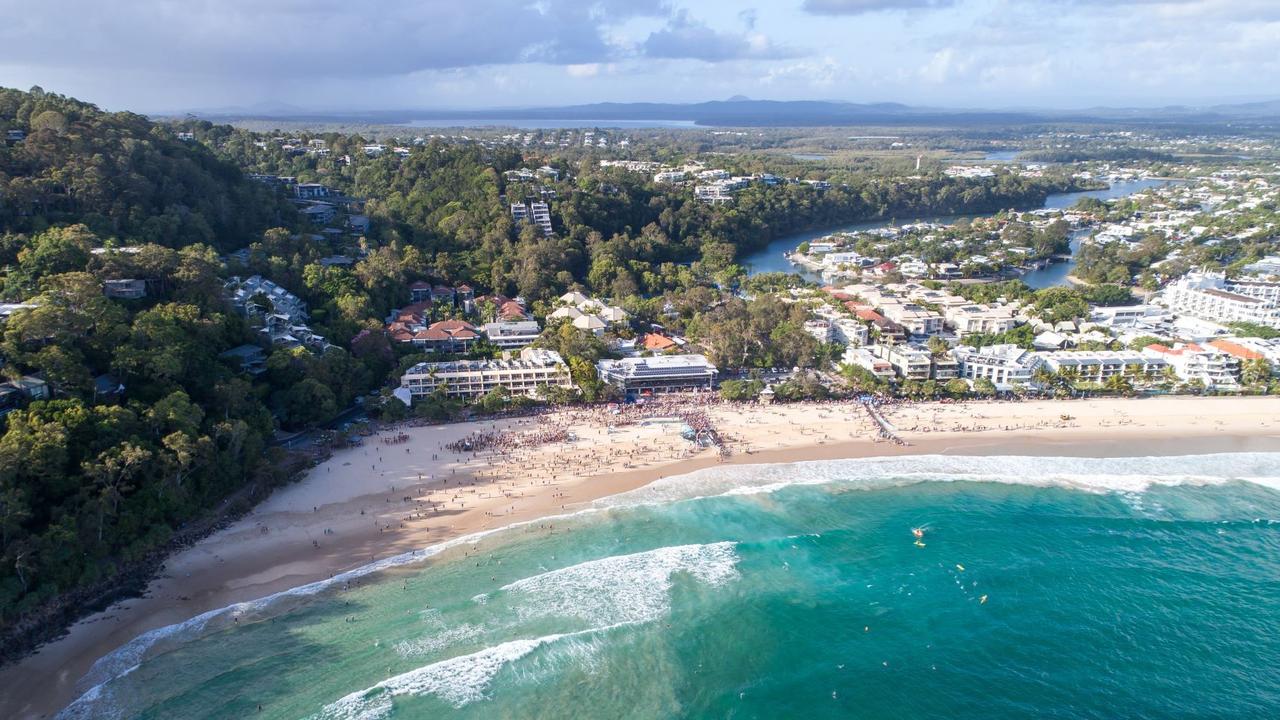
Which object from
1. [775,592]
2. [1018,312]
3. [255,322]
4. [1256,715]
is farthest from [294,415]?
[1018,312]

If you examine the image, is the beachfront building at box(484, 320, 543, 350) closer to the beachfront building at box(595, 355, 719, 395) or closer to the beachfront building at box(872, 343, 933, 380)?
the beachfront building at box(595, 355, 719, 395)

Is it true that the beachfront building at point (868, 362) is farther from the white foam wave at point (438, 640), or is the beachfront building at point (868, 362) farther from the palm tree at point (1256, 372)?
the white foam wave at point (438, 640)

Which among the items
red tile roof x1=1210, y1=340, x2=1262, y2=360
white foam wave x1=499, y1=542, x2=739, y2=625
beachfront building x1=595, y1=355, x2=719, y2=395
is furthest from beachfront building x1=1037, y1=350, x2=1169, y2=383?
white foam wave x1=499, y1=542, x2=739, y2=625

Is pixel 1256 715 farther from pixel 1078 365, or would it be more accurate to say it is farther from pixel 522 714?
pixel 1078 365

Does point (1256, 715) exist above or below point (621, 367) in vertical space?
below

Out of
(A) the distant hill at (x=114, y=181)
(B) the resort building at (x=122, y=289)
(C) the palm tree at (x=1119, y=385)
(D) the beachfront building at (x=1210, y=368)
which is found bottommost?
(C) the palm tree at (x=1119, y=385)

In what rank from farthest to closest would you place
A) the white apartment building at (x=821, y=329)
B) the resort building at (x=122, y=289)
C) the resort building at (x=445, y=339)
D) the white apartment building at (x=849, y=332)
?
the white apartment building at (x=821, y=329)
the white apartment building at (x=849, y=332)
the resort building at (x=445, y=339)
the resort building at (x=122, y=289)

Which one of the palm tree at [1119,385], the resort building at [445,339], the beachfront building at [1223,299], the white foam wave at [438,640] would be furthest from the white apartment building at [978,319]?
the white foam wave at [438,640]

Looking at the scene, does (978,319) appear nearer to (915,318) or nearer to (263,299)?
(915,318)
